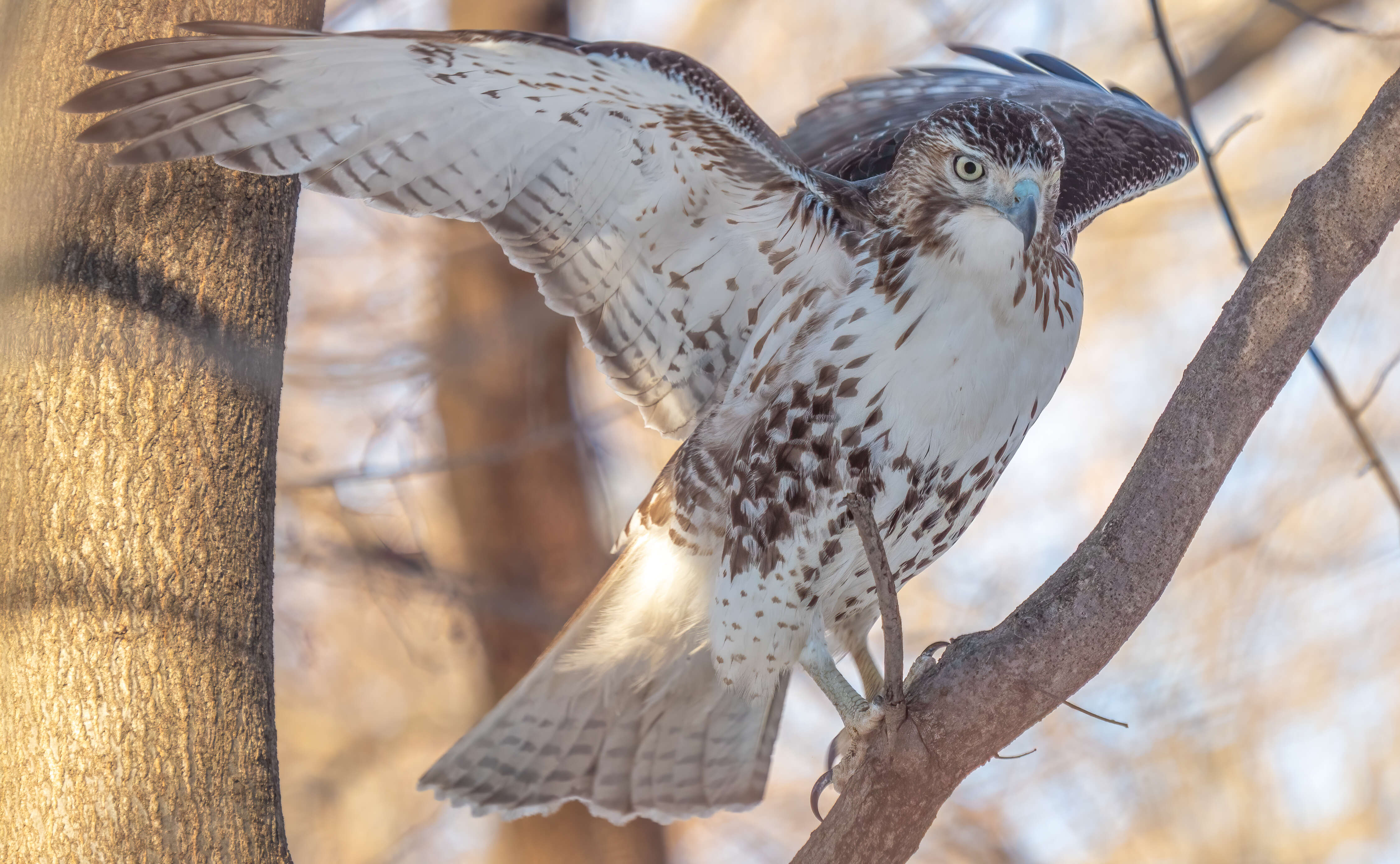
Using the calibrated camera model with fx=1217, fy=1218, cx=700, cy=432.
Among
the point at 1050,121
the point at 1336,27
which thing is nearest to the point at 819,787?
the point at 1050,121

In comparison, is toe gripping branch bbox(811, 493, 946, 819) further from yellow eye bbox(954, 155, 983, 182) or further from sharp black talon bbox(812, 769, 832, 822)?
yellow eye bbox(954, 155, 983, 182)

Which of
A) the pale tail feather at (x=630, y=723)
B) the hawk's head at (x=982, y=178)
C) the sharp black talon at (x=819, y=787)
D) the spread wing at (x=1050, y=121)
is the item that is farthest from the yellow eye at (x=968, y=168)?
the sharp black talon at (x=819, y=787)

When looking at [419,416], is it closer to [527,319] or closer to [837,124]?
[527,319]

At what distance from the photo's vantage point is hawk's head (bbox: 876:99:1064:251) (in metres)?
2.94

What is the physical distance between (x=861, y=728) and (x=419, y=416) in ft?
11.6

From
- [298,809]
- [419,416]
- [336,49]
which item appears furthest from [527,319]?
[298,809]

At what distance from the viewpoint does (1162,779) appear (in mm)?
6270

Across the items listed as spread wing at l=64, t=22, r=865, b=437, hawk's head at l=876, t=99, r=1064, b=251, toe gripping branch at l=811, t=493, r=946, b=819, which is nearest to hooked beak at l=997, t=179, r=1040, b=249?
hawk's head at l=876, t=99, r=1064, b=251

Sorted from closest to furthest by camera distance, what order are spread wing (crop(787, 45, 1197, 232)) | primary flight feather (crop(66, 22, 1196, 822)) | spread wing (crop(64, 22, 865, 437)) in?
spread wing (crop(64, 22, 865, 437)) < primary flight feather (crop(66, 22, 1196, 822)) < spread wing (crop(787, 45, 1197, 232))

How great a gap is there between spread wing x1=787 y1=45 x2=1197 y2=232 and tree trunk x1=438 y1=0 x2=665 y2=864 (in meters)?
2.29

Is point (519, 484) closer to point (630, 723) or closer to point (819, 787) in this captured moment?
point (630, 723)

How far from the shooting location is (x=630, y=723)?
388 centimetres

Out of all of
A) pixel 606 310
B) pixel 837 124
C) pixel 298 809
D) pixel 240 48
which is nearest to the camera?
pixel 240 48

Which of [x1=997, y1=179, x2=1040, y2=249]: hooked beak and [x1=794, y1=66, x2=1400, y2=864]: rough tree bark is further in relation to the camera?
[x1=997, y1=179, x2=1040, y2=249]: hooked beak
